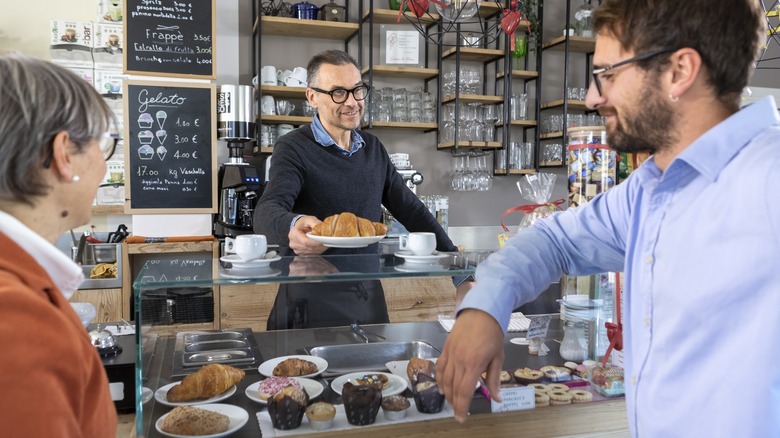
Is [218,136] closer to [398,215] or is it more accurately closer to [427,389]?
[398,215]

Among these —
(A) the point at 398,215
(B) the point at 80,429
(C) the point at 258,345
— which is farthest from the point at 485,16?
(B) the point at 80,429

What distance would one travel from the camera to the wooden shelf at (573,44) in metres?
5.17

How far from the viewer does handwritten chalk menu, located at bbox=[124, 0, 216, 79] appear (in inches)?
148

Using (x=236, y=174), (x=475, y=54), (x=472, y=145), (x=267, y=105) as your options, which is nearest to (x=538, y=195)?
(x=236, y=174)

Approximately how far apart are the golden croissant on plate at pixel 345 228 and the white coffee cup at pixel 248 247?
194mm

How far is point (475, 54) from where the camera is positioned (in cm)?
506

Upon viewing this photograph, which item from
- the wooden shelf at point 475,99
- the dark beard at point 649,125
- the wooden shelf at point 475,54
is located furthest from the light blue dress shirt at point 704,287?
the wooden shelf at point 475,54

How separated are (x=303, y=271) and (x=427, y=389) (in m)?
0.38

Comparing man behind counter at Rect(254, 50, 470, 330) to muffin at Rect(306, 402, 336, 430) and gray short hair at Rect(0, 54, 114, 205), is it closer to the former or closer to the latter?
muffin at Rect(306, 402, 336, 430)

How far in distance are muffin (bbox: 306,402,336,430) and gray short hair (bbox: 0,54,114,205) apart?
2.22ft

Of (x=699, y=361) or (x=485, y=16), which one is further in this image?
(x=485, y=16)

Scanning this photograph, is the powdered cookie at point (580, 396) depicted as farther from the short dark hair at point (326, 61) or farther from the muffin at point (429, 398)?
the short dark hair at point (326, 61)

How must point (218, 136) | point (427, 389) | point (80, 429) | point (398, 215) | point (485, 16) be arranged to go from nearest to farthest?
point (80, 429) < point (427, 389) < point (398, 215) < point (218, 136) < point (485, 16)

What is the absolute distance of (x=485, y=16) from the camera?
526 cm
